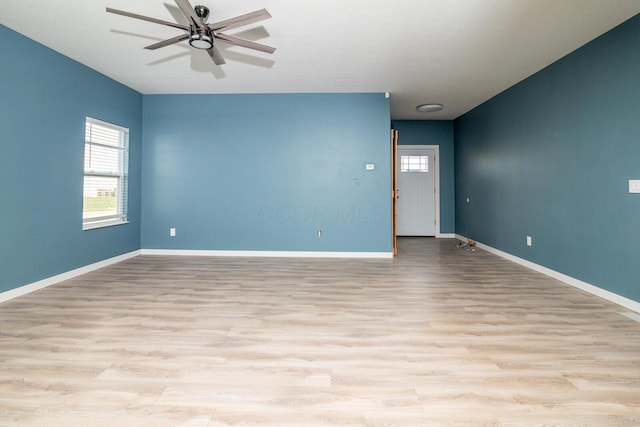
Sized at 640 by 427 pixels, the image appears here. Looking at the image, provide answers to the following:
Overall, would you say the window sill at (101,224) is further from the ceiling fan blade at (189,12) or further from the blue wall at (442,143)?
the blue wall at (442,143)

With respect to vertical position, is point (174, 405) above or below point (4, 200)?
below

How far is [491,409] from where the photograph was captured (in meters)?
1.44

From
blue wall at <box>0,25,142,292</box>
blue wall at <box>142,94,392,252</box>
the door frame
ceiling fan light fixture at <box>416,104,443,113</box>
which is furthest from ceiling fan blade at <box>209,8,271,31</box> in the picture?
the door frame

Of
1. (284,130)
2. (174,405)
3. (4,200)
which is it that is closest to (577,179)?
(284,130)

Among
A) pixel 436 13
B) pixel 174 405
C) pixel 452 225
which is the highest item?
pixel 436 13

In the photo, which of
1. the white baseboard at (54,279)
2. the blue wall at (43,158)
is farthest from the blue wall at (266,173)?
the blue wall at (43,158)

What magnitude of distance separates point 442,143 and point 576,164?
3.69 m

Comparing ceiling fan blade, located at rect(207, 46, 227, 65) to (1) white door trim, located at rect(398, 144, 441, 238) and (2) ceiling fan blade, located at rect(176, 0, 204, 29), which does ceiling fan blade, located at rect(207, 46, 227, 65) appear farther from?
(1) white door trim, located at rect(398, 144, 441, 238)

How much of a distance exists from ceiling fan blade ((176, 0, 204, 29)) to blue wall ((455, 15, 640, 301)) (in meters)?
3.68

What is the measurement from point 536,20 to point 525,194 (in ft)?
7.58

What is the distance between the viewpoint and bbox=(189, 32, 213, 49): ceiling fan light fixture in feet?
8.14

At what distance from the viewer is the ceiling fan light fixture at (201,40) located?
2480 millimetres

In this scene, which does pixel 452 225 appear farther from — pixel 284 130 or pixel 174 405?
pixel 174 405

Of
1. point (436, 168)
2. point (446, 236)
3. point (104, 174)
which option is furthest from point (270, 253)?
point (436, 168)
